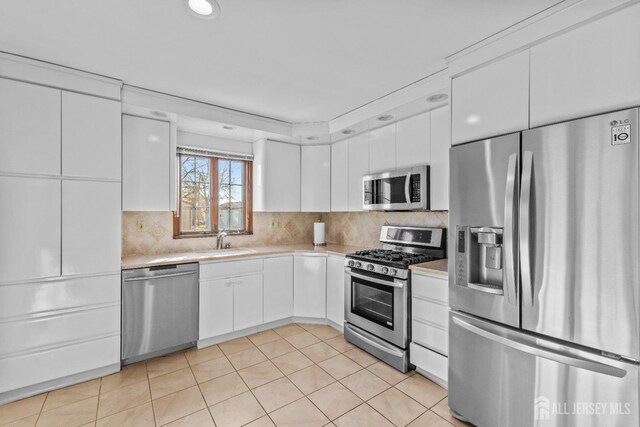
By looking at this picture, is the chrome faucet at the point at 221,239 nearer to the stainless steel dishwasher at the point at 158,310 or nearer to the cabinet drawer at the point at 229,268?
the cabinet drawer at the point at 229,268

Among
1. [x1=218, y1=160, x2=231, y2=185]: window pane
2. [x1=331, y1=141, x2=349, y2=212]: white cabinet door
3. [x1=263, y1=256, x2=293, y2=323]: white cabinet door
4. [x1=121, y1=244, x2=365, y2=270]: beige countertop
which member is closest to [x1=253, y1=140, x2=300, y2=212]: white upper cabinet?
[x1=218, y1=160, x2=231, y2=185]: window pane

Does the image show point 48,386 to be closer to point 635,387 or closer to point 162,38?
point 162,38

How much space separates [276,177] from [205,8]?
232 centimetres

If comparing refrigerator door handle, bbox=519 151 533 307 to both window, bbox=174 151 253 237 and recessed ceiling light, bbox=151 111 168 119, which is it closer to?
recessed ceiling light, bbox=151 111 168 119

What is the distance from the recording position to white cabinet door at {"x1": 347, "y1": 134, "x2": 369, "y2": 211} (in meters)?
3.48

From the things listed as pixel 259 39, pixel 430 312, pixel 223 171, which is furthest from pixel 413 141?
pixel 223 171

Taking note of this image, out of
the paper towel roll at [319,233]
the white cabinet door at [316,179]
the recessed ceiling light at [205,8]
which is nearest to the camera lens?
the recessed ceiling light at [205,8]

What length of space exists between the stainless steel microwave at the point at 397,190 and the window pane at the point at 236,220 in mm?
1693

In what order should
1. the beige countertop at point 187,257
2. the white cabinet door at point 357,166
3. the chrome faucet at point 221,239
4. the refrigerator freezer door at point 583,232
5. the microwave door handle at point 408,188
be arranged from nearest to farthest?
1. the refrigerator freezer door at point 583,232
2. the beige countertop at point 187,257
3. the microwave door handle at point 408,188
4. the white cabinet door at point 357,166
5. the chrome faucet at point 221,239

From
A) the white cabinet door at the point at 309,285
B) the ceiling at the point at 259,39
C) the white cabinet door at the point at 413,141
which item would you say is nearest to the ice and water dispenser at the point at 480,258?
the white cabinet door at the point at 413,141

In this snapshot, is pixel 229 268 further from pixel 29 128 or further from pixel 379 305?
pixel 29 128

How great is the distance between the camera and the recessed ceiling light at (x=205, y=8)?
1580 mm

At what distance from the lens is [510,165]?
1709 mm

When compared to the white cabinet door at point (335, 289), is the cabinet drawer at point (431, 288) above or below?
above
